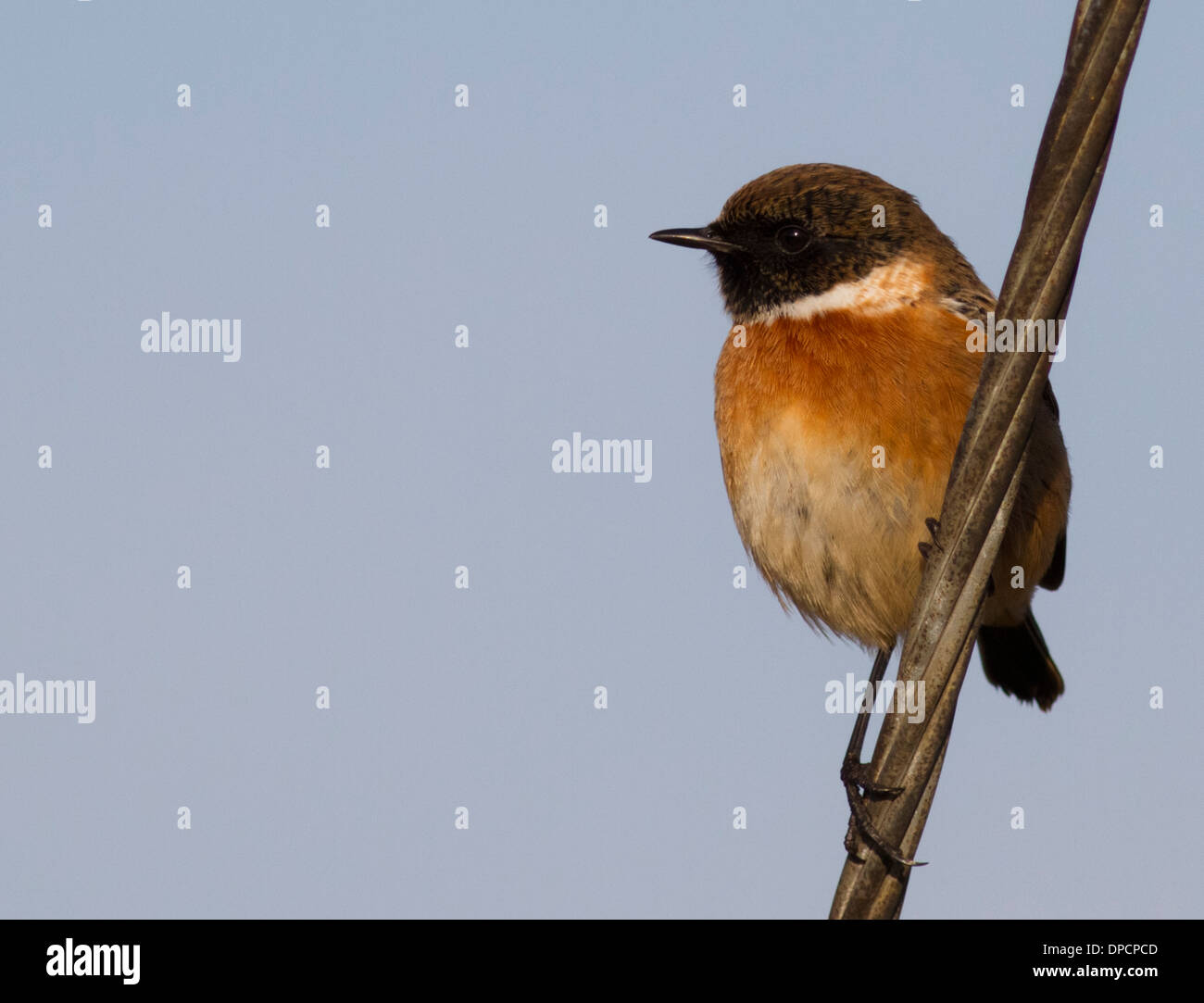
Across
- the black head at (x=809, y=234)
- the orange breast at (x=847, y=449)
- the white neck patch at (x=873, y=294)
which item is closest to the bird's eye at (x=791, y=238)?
the black head at (x=809, y=234)

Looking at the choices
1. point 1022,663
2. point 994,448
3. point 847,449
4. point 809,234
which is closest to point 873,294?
point 809,234

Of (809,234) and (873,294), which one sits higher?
(809,234)

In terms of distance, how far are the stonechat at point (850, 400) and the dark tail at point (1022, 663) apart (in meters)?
0.16

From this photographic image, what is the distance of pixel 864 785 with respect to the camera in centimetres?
390

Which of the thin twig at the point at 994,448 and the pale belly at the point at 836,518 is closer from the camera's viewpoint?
the thin twig at the point at 994,448

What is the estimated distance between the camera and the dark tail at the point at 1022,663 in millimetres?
6961

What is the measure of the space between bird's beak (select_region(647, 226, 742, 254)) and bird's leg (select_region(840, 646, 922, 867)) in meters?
1.87

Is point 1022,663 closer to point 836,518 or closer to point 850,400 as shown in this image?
point 836,518

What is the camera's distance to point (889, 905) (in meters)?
3.72

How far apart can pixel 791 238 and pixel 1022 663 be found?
7.60 feet

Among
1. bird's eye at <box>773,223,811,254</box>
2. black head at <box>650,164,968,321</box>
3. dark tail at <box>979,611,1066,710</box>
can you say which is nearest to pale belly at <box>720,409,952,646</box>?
black head at <box>650,164,968,321</box>

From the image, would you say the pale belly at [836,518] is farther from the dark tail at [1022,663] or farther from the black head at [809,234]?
the dark tail at [1022,663]

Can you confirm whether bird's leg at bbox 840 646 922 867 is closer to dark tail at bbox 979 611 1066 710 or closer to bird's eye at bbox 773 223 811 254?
dark tail at bbox 979 611 1066 710

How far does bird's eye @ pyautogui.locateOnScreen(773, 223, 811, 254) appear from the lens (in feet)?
20.8
